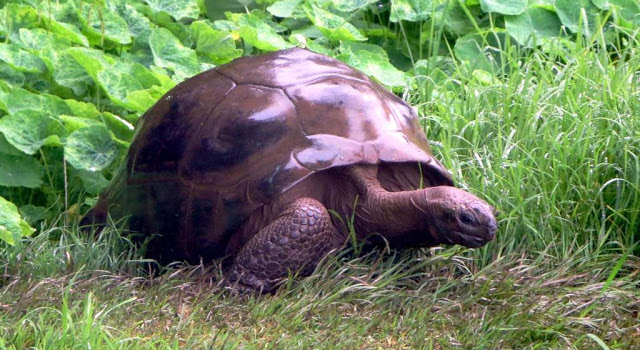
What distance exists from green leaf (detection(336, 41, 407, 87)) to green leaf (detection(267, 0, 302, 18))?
1.85ft

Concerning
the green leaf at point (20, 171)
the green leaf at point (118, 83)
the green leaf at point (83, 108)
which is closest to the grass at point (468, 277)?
the green leaf at point (20, 171)

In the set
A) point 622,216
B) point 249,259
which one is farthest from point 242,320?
point 622,216

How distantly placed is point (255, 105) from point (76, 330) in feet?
3.61

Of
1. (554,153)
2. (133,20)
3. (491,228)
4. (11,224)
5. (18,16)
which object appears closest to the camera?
(491,228)

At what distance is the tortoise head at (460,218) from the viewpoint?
3.28m

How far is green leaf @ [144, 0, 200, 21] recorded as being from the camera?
5363 mm

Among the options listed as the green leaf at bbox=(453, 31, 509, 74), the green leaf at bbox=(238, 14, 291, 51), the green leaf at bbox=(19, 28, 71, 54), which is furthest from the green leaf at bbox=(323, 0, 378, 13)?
the green leaf at bbox=(19, 28, 71, 54)

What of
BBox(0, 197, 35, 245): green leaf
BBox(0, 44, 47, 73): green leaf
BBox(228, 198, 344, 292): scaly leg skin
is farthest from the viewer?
BBox(0, 44, 47, 73): green leaf

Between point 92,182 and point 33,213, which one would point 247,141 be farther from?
point 33,213

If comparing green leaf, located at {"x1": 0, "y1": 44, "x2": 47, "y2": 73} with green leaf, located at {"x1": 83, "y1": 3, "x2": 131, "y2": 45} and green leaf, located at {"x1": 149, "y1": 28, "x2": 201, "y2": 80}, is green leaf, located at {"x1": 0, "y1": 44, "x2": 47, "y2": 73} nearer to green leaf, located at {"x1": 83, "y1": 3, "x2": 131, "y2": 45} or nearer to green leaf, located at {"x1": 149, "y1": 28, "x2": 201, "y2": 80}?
green leaf, located at {"x1": 83, "y1": 3, "x2": 131, "y2": 45}

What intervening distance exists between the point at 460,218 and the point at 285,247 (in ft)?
1.91

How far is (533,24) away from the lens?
5.52 metres

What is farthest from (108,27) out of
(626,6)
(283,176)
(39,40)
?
(626,6)

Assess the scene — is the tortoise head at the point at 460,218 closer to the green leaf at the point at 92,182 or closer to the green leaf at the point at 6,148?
the green leaf at the point at 92,182
